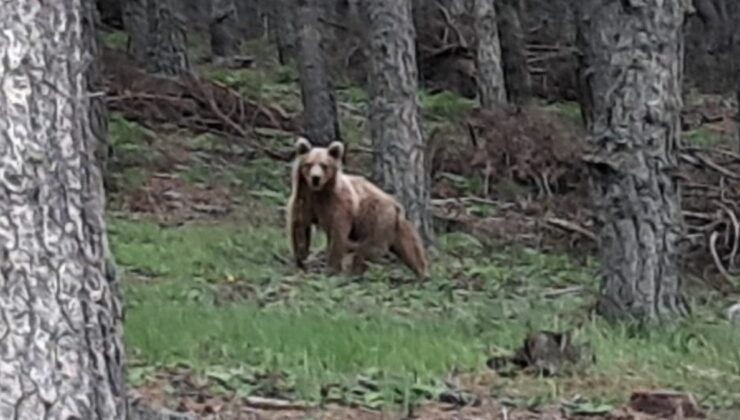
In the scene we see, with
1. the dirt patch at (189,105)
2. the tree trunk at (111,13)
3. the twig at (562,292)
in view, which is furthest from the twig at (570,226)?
the tree trunk at (111,13)

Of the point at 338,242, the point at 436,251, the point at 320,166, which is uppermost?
the point at 320,166

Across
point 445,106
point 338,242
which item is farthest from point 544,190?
point 445,106

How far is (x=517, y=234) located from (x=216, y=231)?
3.26 m

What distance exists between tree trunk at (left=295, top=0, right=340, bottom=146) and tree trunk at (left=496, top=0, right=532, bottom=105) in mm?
5131

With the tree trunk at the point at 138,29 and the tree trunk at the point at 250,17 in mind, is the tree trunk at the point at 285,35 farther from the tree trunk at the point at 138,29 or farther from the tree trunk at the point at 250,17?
the tree trunk at the point at 250,17

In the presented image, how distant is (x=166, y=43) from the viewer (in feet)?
80.8

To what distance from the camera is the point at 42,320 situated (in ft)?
16.2

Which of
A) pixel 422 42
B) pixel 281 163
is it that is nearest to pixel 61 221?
pixel 281 163

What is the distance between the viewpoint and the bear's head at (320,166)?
1456 cm

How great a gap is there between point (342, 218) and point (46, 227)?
984 centimetres

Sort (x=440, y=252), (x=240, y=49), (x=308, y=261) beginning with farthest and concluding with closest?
(x=240, y=49) < (x=440, y=252) < (x=308, y=261)

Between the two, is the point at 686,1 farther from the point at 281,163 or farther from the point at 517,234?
the point at 281,163

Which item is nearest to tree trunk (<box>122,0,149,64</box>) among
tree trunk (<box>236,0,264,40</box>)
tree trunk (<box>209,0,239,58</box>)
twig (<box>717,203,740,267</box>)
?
tree trunk (<box>209,0,239,58</box>)

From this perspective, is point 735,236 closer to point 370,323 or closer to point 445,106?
point 370,323
